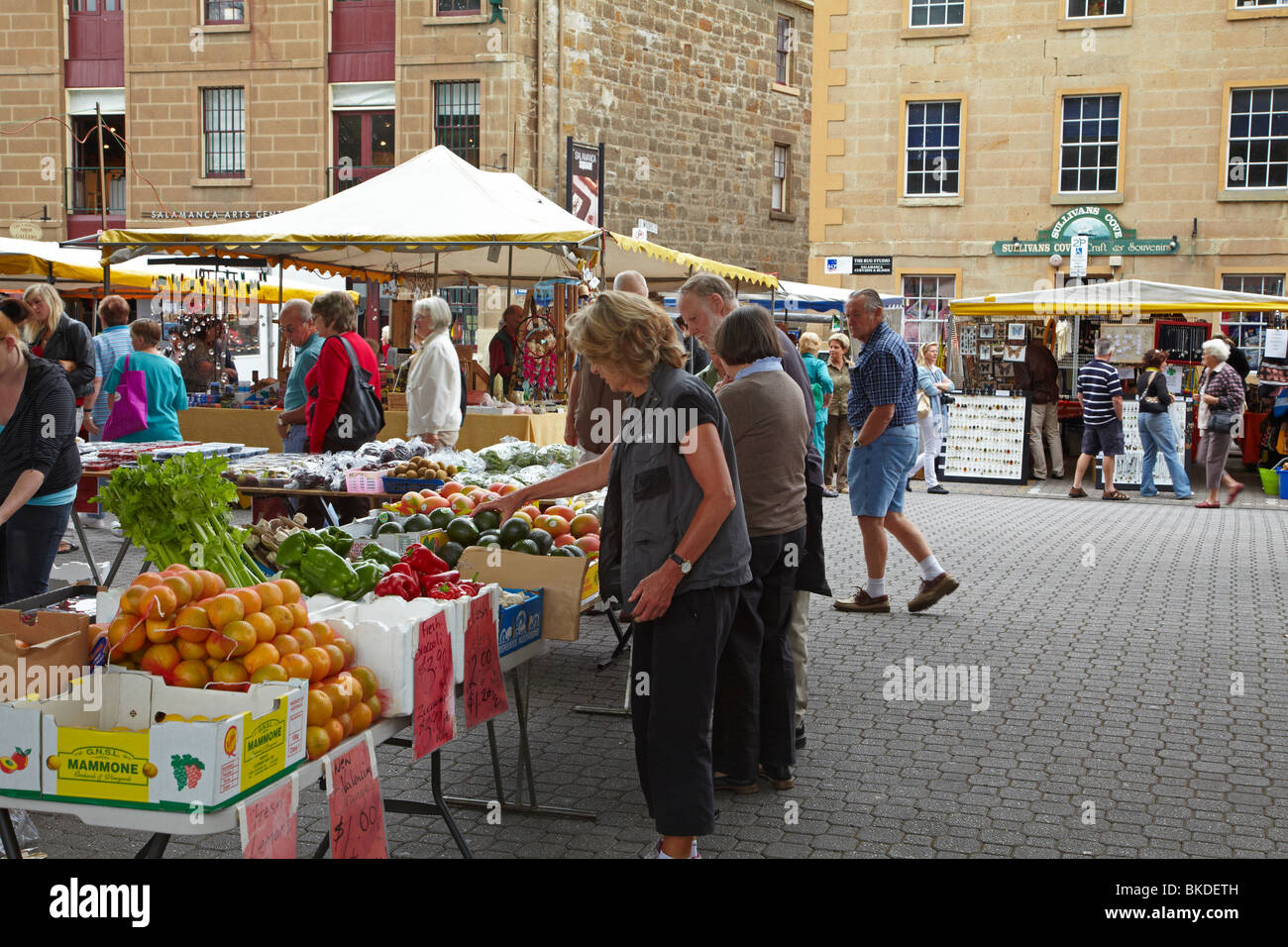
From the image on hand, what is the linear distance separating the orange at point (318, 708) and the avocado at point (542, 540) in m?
2.10

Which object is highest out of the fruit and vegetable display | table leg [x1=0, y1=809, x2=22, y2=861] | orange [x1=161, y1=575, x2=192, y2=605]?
the fruit and vegetable display

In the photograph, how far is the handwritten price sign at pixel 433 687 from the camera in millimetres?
3920

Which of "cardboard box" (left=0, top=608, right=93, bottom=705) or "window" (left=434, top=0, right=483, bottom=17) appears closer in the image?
"cardboard box" (left=0, top=608, right=93, bottom=705)

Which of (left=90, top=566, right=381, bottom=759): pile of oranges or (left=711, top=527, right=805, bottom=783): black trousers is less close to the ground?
(left=90, top=566, right=381, bottom=759): pile of oranges

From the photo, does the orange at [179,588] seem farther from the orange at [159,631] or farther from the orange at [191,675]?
the orange at [191,675]

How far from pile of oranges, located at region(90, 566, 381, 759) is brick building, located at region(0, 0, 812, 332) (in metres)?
22.4

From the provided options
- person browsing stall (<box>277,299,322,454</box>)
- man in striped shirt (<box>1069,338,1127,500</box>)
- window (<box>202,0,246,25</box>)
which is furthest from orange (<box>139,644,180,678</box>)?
window (<box>202,0,246,25</box>)

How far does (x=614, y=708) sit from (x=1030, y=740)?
2.01m

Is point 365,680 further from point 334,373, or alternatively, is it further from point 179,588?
point 334,373

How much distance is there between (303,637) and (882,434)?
5350 millimetres

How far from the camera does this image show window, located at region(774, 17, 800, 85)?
1257 inches

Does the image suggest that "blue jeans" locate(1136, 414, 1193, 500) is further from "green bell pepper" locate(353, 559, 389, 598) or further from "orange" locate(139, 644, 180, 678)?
"orange" locate(139, 644, 180, 678)

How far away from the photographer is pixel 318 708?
342cm
